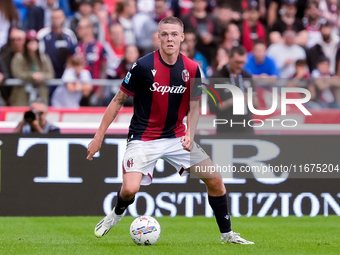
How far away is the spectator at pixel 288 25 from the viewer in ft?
42.8

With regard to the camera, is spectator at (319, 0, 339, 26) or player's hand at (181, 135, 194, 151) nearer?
player's hand at (181, 135, 194, 151)

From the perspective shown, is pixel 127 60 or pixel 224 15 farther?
pixel 224 15

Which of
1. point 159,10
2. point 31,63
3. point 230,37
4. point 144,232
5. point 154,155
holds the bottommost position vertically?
point 144,232

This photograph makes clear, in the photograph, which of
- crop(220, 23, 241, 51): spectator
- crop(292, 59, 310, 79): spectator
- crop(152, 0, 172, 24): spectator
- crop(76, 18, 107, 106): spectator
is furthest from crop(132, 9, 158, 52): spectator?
crop(292, 59, 310, 79): spectator

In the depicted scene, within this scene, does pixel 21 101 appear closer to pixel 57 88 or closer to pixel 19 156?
Answer: pixel 57 88

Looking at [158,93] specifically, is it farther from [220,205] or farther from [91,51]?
[91,51]

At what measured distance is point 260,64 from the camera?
455 inches

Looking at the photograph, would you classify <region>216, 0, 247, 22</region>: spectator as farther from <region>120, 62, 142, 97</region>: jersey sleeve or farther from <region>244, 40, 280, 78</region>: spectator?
<region>120, 62, 142, 97</region>: jersey sleeve

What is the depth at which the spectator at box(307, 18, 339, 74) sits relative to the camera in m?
12.4

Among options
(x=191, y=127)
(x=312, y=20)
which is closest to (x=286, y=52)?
(x=312, y=20)

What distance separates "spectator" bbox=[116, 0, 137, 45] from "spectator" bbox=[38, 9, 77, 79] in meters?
1.06

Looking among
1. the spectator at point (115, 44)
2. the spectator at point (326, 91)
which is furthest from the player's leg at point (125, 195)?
the spectator at point (115, 44)

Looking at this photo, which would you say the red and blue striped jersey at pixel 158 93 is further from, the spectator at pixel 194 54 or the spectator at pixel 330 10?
the spectator at pixel 330 10

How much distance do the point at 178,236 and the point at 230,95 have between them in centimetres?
269
